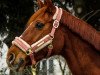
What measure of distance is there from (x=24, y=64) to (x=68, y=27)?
2.32ft

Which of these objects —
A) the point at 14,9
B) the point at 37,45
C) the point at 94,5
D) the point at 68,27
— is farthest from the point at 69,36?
the point at 14,9

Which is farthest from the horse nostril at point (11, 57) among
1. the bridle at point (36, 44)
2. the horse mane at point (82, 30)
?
the horse mane at point (82, 30)

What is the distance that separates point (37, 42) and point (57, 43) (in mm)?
248

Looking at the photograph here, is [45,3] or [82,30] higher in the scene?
[45,3]

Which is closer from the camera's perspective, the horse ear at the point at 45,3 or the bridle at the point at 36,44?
the bridle at the point at 36,44

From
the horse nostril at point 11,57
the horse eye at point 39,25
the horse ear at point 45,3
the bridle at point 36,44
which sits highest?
the horse ear at point 45,3

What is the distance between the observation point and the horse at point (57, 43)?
4.90m

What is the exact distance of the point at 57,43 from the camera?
495 cm

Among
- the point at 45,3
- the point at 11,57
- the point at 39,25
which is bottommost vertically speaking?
the point at 11,57

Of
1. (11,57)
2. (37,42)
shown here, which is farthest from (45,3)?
(11,57)

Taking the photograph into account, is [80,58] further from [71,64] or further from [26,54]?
[26,54]

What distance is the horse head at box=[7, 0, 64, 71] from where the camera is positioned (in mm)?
4879

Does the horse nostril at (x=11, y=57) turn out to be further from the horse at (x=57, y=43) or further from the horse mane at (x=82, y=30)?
the horse mane at (x=82, y=30)

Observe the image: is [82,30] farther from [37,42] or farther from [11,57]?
[11,57]
